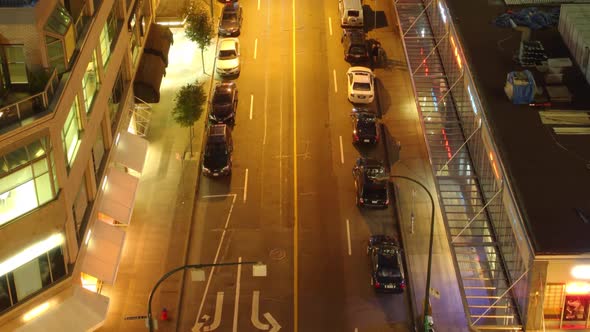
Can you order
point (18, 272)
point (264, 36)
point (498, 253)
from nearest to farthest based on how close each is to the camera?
point (18, 272), point (498, 253), point (264, 36)

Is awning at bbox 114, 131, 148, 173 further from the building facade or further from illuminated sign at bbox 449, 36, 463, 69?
illuminated sign at bbox 449, 36, 463, 69

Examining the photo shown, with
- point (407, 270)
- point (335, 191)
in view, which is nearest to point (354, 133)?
point (335, 191)

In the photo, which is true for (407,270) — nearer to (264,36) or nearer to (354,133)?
(354,133)

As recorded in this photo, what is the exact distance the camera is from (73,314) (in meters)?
46.5

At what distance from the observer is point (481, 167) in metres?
53.8

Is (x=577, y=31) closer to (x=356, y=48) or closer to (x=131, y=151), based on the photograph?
(x=356, y=48)

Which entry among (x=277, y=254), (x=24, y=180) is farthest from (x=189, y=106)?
(x=24, y=180)

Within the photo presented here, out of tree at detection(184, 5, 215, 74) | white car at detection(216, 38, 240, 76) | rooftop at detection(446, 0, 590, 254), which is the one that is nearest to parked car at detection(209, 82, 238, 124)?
white car at detection(216, 38, 240, 76)

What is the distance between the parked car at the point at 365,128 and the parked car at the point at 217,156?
8.36 m

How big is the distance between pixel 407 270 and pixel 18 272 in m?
21.1

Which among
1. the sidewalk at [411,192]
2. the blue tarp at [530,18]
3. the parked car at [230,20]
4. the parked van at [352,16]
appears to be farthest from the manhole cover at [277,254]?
the parked van at [352,16]

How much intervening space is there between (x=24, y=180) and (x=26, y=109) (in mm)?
2985

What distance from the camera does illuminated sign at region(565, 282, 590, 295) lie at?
140 ft

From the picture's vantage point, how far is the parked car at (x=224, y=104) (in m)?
67.7
